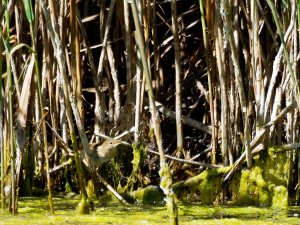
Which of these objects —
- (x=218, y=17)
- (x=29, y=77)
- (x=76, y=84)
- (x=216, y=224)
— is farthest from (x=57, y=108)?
(x=216, y=224)

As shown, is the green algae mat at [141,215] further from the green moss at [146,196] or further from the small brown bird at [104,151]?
the small brown bird at [104,151]

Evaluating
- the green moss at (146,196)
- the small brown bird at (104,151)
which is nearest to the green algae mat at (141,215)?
the green moss at (146,196)

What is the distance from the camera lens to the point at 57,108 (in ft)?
13.2

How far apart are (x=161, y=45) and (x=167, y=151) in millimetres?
629

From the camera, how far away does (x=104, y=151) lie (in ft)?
13.0

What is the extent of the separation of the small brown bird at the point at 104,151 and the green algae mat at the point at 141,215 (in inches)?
11.6

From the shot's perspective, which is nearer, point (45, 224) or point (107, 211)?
point (45, 224)

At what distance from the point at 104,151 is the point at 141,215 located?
0.71 m

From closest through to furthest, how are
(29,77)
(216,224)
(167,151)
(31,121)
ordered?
1. (216,224)
2. (29,77)
3. (31,121)
4. (167,151)

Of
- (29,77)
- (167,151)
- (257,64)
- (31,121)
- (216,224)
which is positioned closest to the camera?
(216,224)

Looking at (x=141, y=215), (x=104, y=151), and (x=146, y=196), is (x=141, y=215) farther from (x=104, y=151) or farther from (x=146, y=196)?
(x=104, y=151)

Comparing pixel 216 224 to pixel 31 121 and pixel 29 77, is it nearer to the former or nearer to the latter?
pixel 29 77

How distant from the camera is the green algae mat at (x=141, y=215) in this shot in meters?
3.13

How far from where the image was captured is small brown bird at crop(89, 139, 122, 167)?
3.92 meters
